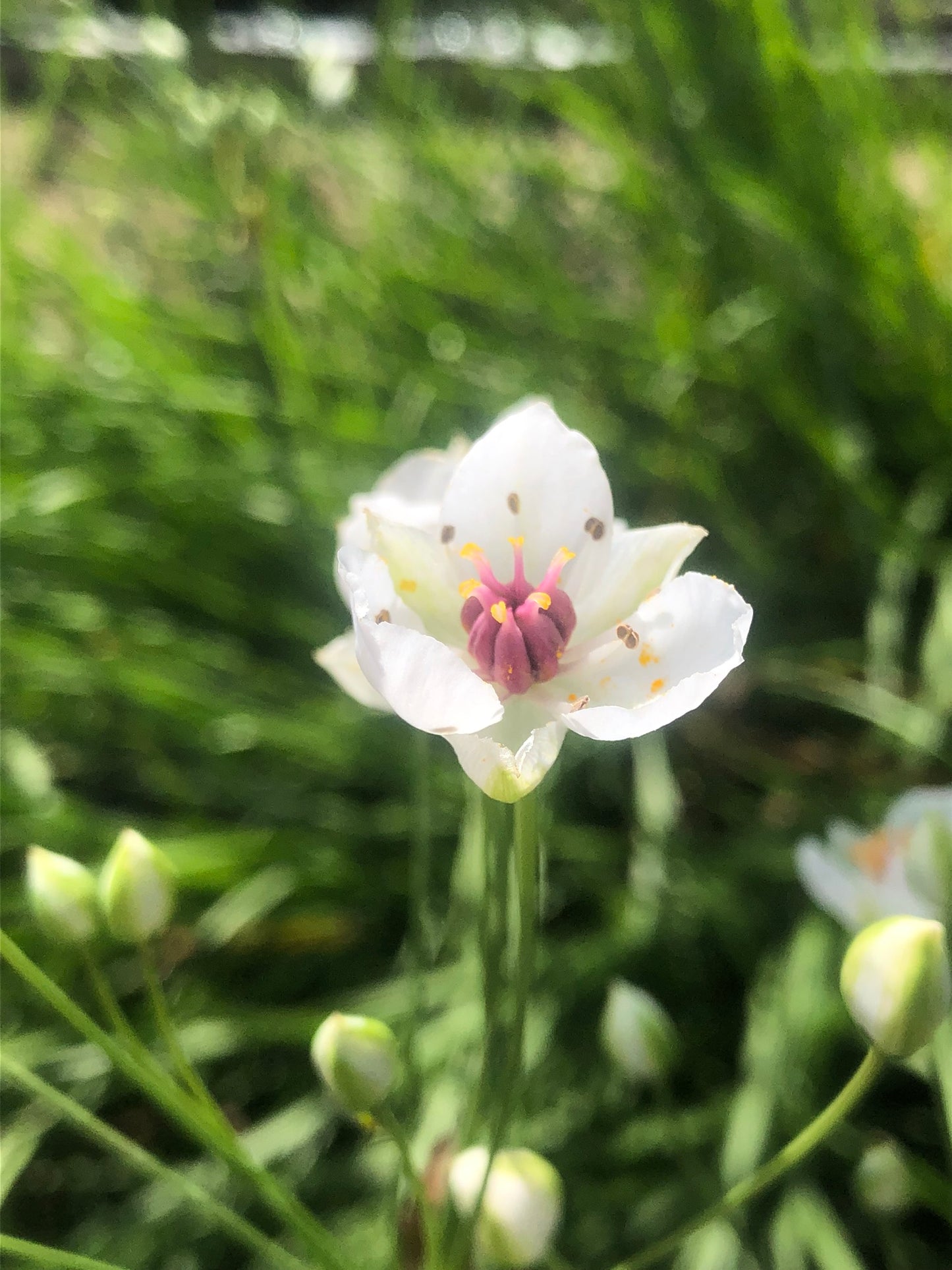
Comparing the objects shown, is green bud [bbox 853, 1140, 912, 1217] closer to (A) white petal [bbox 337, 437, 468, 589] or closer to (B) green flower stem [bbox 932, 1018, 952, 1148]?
(B) green flower stem [bbox 932, 1018, 952, 1148]

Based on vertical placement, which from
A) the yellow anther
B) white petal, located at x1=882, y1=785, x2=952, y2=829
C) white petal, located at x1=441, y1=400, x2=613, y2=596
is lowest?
white petal, located at x1=882, y1=785, x2=952, y2=829

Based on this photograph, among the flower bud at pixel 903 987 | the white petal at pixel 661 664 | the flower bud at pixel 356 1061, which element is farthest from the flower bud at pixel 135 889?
the flower bud at pixel 903 987

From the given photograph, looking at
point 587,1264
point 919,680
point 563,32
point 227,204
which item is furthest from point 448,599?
point 563,32

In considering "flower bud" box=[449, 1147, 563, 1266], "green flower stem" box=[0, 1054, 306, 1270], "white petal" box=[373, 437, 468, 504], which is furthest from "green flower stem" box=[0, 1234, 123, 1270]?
"white petal" box=[373, 437, 468, 504]

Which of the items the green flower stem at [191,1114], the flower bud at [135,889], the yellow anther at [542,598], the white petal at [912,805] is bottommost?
the green flower stem at [191,1114]

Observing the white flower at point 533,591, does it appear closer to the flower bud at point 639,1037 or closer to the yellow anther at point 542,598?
the yellow anther at point 542,598

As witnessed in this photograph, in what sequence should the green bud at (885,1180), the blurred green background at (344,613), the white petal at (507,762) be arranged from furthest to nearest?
the blurred green background at (344,613) < the green bud at (885,1180) < the white petal at (507,762)

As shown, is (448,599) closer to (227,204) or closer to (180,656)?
(180,656)
